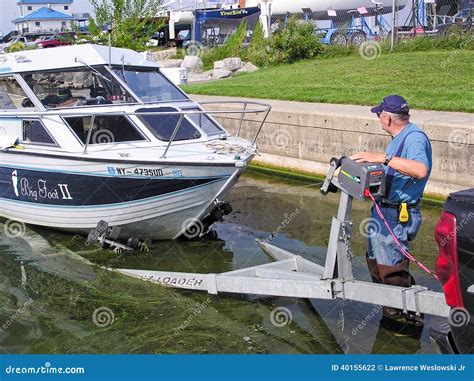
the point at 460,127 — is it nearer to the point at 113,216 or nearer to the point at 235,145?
the point at 235,145

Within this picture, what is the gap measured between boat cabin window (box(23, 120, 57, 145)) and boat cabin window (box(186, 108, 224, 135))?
6.16 feet

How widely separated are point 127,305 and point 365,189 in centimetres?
300

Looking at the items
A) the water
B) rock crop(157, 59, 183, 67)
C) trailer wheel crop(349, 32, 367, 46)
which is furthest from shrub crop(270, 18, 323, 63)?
the water

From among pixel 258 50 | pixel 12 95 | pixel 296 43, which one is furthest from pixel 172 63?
pixel 12 95

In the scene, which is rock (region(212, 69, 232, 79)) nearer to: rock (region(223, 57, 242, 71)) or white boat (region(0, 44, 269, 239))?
rock (region(223, 57, 242, 71))

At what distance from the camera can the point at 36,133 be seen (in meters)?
8.93

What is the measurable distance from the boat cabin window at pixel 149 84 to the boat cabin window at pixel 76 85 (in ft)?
0.60

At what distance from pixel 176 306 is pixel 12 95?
446 cm

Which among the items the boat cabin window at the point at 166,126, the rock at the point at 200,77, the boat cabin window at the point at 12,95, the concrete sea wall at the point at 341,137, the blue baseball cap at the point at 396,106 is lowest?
the rock at the point at 200,77

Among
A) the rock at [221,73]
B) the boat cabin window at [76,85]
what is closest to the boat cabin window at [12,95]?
the boat cabin window at [76,85]

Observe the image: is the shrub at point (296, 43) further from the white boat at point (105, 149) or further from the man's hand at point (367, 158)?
the man's hand at point (367, 158)

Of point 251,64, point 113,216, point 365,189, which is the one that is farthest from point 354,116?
point 251,64

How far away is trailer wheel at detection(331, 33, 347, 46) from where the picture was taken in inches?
959

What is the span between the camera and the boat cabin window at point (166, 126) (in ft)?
28.6
